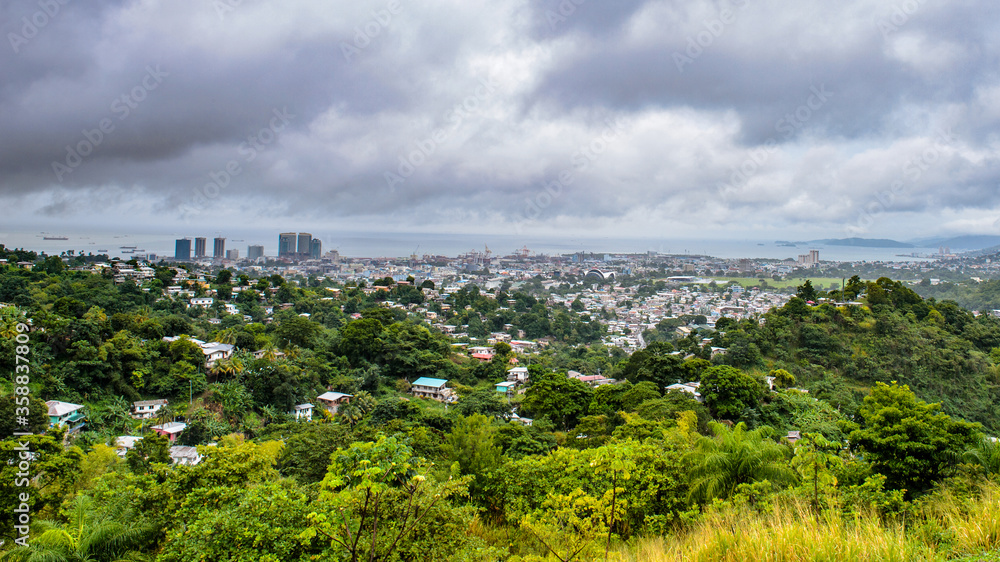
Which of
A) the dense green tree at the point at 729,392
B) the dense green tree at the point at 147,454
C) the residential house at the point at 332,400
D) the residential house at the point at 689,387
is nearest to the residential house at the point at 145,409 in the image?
the residential house at the point at 332,400

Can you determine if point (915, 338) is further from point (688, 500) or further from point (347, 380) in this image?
point (347, 380)

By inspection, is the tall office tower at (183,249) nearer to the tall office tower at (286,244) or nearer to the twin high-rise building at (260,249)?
the twin high-rise building at (260,249)

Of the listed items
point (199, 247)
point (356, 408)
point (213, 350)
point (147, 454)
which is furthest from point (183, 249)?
point (147, 454)

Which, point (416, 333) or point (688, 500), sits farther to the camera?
point (416, 333)

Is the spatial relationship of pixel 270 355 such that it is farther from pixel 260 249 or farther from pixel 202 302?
pixel 260 249

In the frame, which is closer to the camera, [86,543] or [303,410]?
[86,543]

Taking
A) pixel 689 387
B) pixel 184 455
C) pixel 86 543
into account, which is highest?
pixel 86 543

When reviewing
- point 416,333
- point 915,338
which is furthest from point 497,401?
point 915,338
